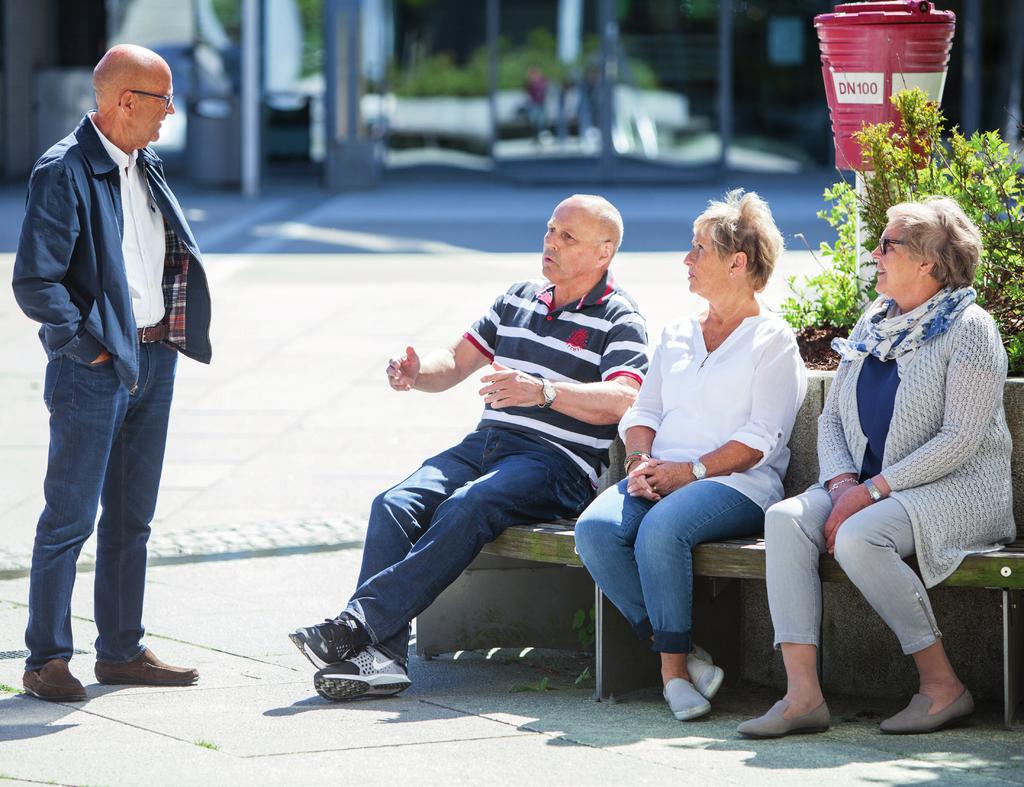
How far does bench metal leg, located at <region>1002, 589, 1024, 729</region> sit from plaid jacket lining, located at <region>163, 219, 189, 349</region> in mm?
2429

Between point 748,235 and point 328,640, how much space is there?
1.68 meters

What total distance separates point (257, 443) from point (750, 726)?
177 inches

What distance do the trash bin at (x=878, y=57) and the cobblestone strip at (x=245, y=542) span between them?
255 centimetres

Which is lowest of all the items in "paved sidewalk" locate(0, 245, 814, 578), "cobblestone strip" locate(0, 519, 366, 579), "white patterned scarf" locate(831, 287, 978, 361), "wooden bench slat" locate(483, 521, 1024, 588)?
"cobblestone strip" locate(0, 519, 366, 579)

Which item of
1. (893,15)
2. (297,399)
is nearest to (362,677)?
(893,15)

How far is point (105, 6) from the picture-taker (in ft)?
77.3

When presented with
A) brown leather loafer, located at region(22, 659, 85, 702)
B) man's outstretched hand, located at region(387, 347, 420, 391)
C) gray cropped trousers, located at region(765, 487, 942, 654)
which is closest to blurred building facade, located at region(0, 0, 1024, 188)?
man's outstretched hand, located at region(387, 347, 420, 391)

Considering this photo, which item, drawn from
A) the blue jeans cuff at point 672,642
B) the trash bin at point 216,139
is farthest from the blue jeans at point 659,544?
the trash bin at point 216,139

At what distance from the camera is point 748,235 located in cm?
485

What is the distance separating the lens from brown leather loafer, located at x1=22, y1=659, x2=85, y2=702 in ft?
15.1

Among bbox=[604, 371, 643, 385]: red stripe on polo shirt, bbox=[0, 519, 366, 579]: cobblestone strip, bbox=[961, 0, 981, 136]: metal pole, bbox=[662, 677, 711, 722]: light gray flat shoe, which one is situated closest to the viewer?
bbox=[662, 677, 711, 722]: light gray flat shoe

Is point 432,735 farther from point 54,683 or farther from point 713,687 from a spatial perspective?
point 54,683

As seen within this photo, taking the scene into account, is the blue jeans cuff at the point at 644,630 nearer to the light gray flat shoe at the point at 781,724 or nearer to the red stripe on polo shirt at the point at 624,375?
the light gray flat shoe at the point at 781,724

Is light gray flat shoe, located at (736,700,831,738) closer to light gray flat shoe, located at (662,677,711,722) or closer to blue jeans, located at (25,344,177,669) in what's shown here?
light gray flat shoe, located at (662,677,711,722)
